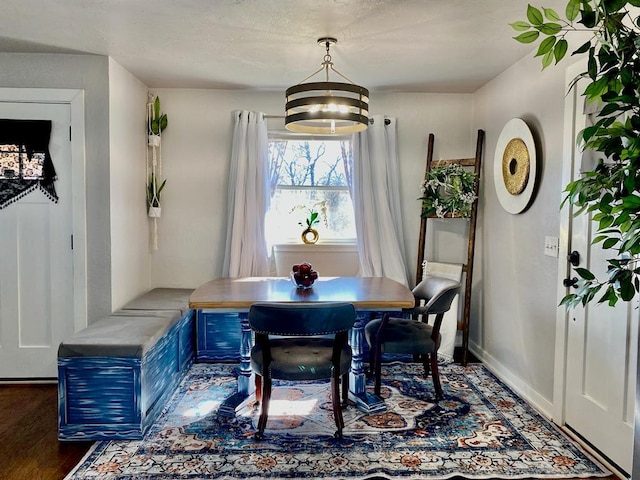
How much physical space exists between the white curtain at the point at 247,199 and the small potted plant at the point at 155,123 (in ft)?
2.15

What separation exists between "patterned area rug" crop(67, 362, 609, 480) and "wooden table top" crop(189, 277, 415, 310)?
733 mm

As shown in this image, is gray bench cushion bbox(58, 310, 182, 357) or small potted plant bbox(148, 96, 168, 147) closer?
gray bench cushion bbox(58, 310, 182, 357)

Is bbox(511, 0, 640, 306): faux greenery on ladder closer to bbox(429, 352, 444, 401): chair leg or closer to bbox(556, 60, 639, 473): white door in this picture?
bbox(556, 60, 639, 473): white door

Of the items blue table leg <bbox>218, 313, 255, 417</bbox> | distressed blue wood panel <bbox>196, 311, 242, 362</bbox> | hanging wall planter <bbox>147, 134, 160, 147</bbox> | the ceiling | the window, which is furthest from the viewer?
the window

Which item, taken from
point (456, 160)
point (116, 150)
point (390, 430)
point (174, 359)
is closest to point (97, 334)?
point (174, 359)

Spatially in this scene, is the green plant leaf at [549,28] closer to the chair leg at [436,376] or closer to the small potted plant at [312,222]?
the chair leg at [436,376]

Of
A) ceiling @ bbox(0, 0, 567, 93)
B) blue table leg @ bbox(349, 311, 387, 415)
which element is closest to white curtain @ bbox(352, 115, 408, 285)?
ceiling @ bbox(0, 0, 567, 93)

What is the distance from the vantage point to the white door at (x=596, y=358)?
7.73 ft

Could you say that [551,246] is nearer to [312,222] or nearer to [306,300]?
[306,300]

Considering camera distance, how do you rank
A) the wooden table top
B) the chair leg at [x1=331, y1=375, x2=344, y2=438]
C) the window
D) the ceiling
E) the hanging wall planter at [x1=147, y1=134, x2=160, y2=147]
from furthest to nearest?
1. the window
2. the hanging wall planter at [x1=147, y1=134, x2=160, y2=147]
3. the wooden table top
4. the chair leg at [x1=331, y1=375, x2=344, y2=438]
5. the ceiling

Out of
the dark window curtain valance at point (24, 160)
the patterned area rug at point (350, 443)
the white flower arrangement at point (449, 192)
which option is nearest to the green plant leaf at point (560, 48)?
the patterned area rug at point (350, 443)

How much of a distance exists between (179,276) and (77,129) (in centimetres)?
161

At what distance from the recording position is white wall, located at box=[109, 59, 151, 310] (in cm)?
366

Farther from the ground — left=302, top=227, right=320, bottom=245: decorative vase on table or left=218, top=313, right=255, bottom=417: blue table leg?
left=302, top=227, right=320, bottom=245: decorative vase on table
